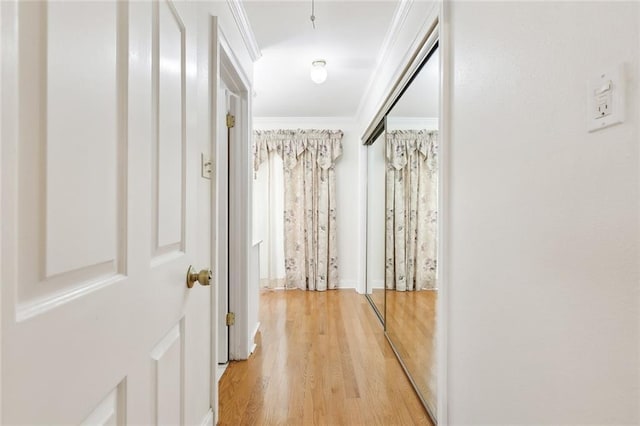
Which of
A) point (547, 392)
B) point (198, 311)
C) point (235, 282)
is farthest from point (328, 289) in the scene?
point (547, 392)

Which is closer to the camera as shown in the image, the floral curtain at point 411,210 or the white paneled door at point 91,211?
the white paneled door at point 91,211

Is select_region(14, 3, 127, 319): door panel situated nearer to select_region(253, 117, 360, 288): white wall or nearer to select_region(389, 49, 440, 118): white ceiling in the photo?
select_region(389, 49, 440, 118): white ceiling

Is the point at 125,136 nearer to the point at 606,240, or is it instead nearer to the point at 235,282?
the point at 606,240

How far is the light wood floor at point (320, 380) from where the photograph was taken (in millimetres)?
1832

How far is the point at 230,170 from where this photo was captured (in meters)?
2.47

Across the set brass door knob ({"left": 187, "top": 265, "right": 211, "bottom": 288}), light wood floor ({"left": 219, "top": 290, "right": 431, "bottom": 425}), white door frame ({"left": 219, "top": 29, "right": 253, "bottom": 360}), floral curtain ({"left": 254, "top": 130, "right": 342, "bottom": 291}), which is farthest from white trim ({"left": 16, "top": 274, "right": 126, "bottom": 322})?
Answer: floral curtain ({"left": 254, "top": 130, "right": 342, "bottom": 291})

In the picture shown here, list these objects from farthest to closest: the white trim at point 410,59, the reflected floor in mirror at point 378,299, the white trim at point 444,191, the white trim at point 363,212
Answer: the white trim at point 363,212, the reflected floor in mirror at point 378,299, the white trim at point 410,59, the white trim at point 444,191

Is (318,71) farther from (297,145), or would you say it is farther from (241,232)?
(297,145)

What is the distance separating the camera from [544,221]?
2.89ft

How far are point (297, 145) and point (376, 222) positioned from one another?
5.69 ft

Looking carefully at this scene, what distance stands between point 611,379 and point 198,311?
125 cm

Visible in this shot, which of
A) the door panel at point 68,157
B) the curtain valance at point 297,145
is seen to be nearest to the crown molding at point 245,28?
the door panel at point 68,157

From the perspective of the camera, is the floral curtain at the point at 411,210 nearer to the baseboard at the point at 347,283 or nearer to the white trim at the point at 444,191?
the white trim at the point at 444,191

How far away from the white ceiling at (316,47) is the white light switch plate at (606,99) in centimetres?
175
